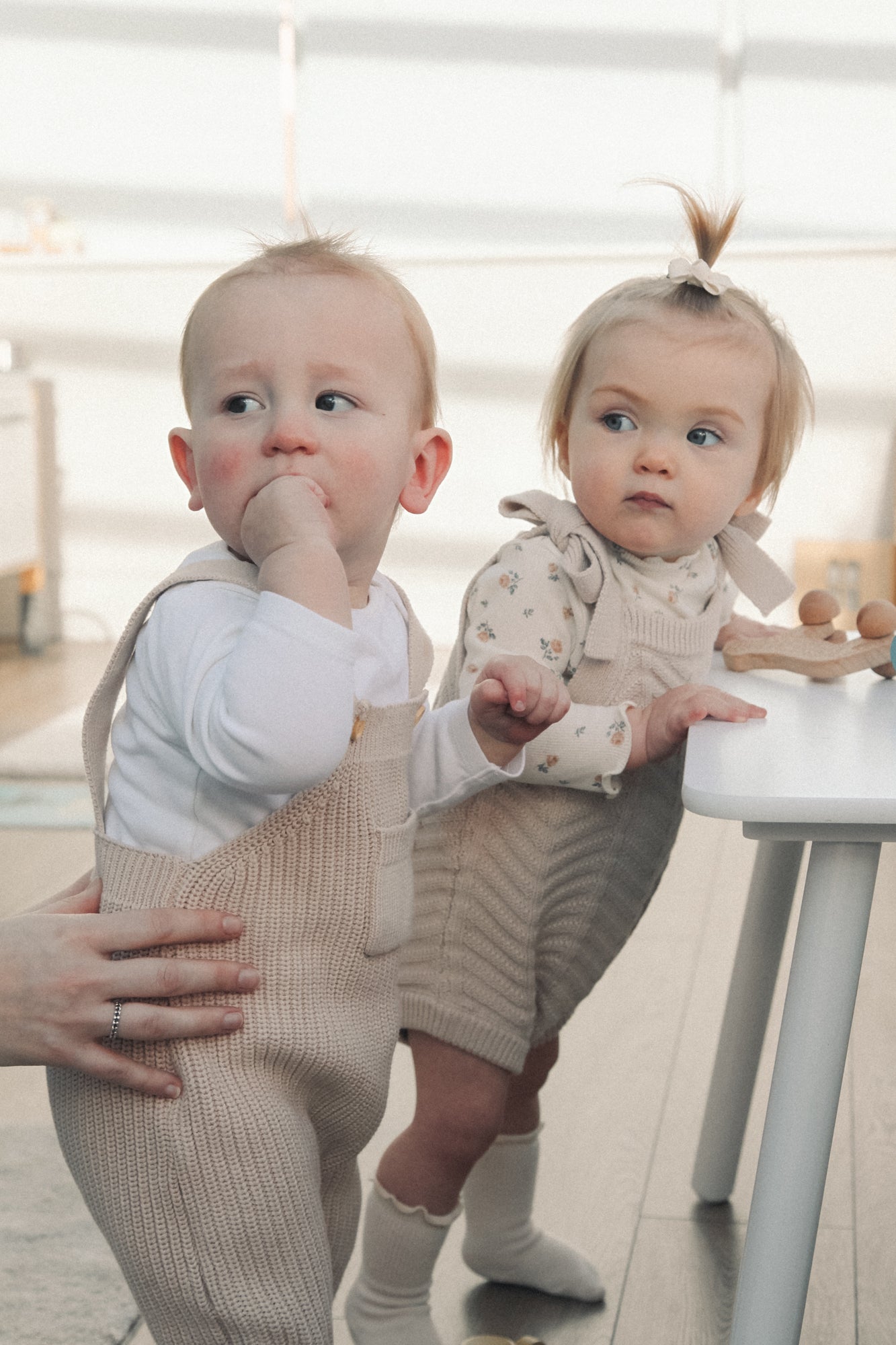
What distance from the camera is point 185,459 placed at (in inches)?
31.5

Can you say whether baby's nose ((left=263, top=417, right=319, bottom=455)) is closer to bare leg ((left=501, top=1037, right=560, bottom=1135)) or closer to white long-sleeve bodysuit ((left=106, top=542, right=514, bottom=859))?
white long-sleeve bodysuit ((left=106, top=542, right=514, bottom=859))

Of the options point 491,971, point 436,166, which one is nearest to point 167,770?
point 491,971

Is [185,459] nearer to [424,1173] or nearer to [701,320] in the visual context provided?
[701,320]

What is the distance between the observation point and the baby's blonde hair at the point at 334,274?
2.49ft

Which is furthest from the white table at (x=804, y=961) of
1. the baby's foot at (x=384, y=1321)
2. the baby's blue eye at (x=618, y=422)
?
the baby's foot at (x=384, y=1321)

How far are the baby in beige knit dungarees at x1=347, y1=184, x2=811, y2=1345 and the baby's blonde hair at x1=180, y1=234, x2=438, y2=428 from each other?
0.70 feet

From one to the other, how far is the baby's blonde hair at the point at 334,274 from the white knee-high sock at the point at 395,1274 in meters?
0.56

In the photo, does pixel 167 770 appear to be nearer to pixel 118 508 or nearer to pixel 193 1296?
pixel 193 1296

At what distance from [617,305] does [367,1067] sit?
0.56 meters

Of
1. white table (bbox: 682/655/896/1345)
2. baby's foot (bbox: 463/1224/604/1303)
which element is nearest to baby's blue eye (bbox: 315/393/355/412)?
white table (bbox: 682/655/896/1345)

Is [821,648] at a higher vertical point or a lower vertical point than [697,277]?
lower

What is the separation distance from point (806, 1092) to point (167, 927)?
305 mm

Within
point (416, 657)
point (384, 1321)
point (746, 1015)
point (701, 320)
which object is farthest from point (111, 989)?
point (746, 1015)

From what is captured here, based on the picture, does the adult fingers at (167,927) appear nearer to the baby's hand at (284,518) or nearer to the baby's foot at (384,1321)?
the baby's hand at (284,518)
